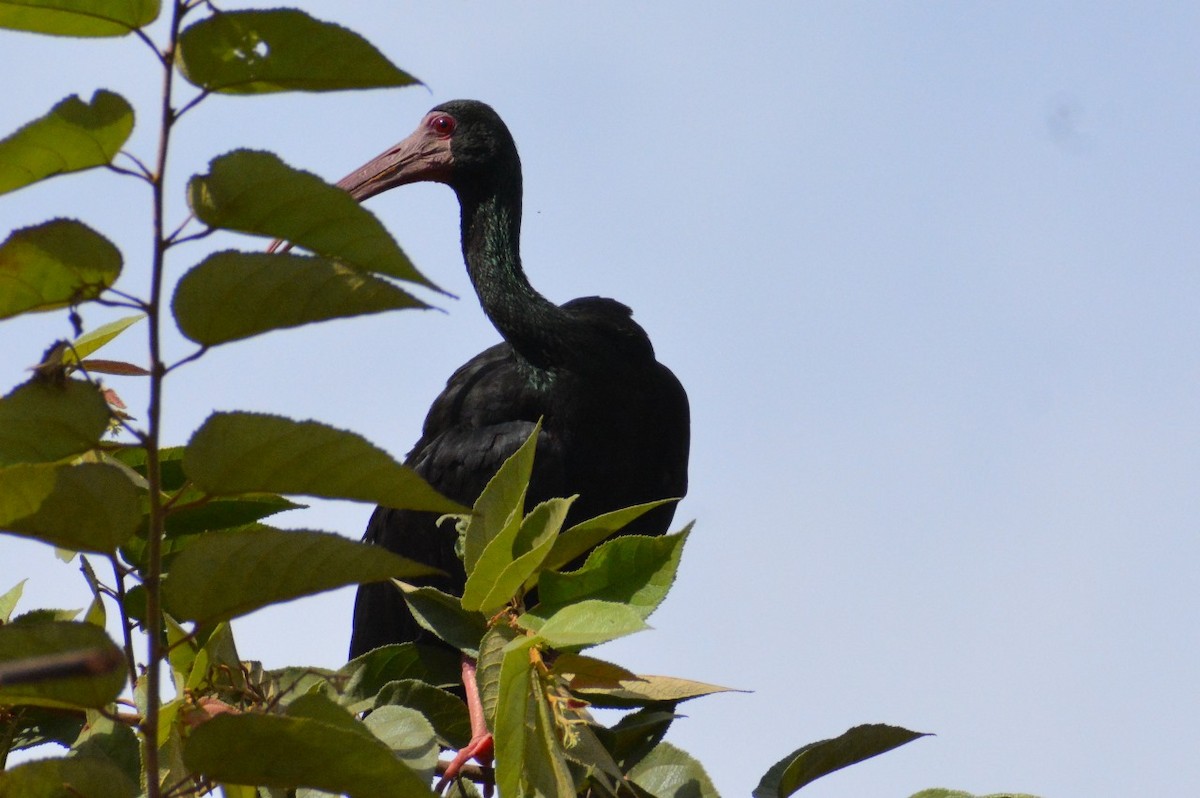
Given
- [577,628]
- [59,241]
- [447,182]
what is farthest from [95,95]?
[447,182]

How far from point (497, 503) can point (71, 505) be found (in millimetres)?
665

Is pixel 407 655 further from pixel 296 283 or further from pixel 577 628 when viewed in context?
pixel 296 283

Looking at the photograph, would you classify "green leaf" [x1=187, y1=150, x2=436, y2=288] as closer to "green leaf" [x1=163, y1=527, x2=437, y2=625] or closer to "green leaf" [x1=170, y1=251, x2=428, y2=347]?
"green leaf" [x1=170, y1=251, x2=428, y2=347]

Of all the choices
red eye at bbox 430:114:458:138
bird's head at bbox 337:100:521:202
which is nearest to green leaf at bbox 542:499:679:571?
bird's head at bbox 337:100:521:202

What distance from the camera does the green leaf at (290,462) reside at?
1.40 m

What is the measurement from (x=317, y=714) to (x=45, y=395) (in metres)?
0.43

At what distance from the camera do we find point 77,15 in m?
1.45

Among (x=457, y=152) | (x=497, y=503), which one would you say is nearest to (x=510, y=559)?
(x=497, y=503)

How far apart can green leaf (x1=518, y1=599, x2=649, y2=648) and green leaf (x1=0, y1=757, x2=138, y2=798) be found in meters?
0.52

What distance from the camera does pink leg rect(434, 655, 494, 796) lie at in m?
2.08

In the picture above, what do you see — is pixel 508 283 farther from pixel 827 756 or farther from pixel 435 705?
pixel 827 756

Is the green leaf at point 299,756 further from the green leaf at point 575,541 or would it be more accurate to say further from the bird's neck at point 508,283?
the bird's neck at point 508,283

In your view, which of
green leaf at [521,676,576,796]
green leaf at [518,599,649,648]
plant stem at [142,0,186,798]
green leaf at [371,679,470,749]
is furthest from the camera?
green leaf at [371,679,470,749]

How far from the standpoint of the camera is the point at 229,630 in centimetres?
204
